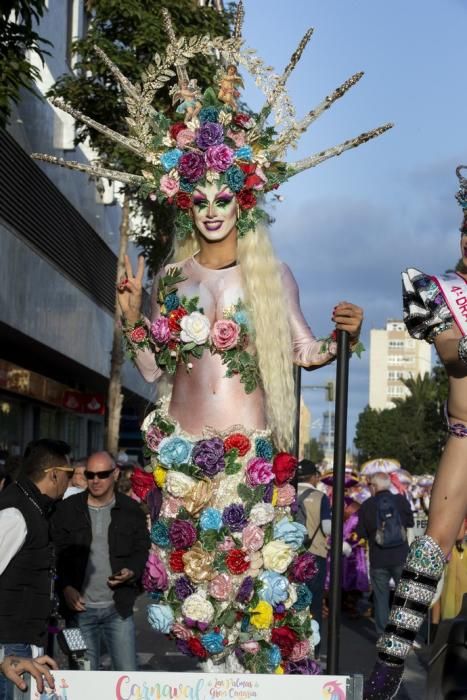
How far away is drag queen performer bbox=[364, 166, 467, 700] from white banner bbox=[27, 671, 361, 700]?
1039 mm

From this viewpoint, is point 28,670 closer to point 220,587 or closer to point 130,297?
point 220,587

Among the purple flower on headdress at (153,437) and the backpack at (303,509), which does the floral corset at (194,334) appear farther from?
the backpack at (303,509)

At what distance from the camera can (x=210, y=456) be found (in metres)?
5.35

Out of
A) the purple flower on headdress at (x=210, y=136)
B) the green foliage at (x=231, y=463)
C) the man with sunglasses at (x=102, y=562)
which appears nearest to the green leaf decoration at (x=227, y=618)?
the green foliage at (x=231, y=463)

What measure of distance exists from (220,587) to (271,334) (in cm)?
107

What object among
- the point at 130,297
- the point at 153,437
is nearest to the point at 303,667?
the point at 153,437

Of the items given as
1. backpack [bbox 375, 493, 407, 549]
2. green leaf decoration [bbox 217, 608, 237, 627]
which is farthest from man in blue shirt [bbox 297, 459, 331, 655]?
green leaf decoration [bbox 217, 608, 237, 627]

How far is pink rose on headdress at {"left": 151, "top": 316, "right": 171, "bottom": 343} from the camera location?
5629 millimetres

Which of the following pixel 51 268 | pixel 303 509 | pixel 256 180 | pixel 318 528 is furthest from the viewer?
pixel 51 268

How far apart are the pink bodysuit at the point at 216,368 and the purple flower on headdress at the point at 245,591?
64cm

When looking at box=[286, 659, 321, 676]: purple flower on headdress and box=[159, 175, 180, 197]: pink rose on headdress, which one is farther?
box=[159, 175, 180, 197]: pink rose on headdress

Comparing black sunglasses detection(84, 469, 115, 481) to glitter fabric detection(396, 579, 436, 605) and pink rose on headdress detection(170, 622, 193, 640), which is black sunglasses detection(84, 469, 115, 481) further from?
glitter fabric detection(396, 579, 436, 605)

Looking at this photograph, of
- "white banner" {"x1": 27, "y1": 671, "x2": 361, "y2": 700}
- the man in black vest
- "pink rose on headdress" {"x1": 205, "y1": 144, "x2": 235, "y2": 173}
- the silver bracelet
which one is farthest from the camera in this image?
the man in black vest

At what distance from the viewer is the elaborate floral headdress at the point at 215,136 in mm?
5734
